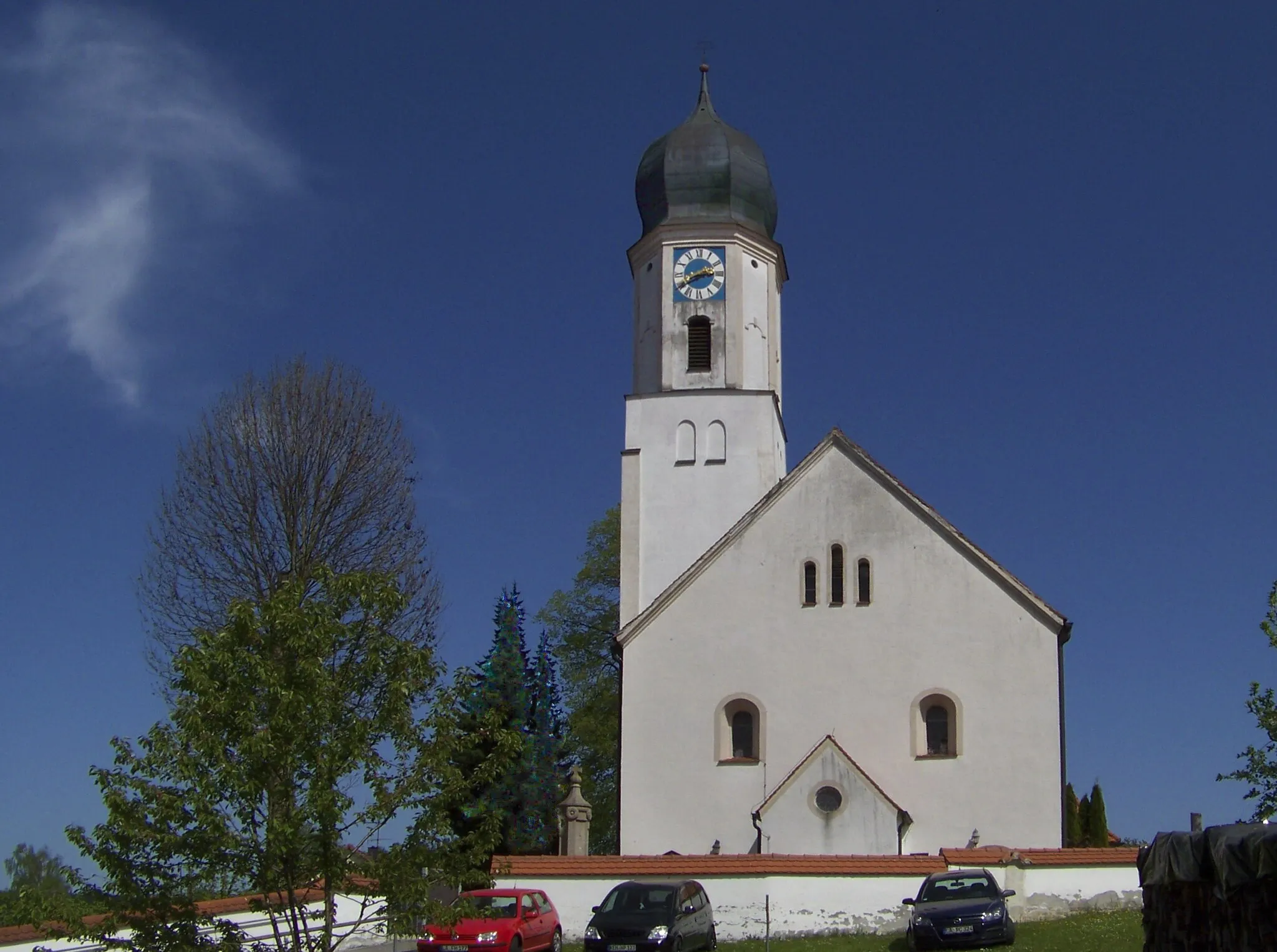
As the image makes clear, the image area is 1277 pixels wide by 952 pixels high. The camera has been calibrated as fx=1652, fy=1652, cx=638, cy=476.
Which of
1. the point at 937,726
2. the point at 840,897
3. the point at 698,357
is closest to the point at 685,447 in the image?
the point at 698,357

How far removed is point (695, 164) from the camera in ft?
139

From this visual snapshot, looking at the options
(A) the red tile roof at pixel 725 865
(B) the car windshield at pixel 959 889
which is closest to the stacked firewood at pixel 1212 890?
(B) the car windshield at pixel 959 889

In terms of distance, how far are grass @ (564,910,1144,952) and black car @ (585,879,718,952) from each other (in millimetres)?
1154

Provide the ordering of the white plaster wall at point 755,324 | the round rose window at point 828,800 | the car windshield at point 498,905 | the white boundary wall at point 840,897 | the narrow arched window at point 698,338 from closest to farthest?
the car windshield at point 498,905
the white boundary wall at point 840,897
the round rose window at point 828,800
the white plaster wall at point 755,324
the narrow arched window at point 698,338

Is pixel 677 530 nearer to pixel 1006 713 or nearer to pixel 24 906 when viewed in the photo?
pixel 1006 713

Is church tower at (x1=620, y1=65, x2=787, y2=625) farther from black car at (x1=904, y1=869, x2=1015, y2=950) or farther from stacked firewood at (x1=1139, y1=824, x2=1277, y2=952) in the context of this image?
stacked firewood at (x1=1139, y1=824, x2=1277, y2=952)

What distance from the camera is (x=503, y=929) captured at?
23.1m

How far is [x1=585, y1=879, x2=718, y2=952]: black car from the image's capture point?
2252 centimetres

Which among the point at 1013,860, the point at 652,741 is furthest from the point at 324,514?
the point at 1013,860

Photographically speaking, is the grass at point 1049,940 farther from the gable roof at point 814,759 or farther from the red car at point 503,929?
the gable roof at point 814,759

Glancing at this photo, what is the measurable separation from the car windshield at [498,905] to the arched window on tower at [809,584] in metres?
11.8

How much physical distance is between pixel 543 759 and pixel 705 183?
15.1 m

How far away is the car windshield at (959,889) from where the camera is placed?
23.5 metres

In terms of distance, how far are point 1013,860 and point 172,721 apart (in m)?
Result: 14.3
